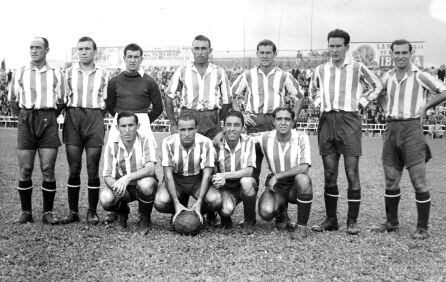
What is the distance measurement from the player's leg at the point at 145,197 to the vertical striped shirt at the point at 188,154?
0.78ft

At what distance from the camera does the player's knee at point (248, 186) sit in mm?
5059

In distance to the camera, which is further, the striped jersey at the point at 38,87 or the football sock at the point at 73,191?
the football sock at the point at 73,191

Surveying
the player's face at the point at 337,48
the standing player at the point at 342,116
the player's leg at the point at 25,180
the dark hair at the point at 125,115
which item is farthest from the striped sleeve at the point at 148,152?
the player's face at the point at 337,48

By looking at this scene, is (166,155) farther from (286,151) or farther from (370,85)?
(370,85)

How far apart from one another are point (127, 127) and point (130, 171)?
46 cm

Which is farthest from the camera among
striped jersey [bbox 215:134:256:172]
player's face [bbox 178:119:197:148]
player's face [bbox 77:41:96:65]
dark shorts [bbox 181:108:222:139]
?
dark shorts [bbox 181:108:222:139]

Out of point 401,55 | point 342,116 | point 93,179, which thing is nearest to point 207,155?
point 93,179

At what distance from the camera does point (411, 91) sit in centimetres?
506

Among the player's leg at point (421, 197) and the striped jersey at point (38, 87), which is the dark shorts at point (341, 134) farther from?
the striped jersey at point (38, 87)

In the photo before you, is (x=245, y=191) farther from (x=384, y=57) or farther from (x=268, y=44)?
(x=384, y=57)

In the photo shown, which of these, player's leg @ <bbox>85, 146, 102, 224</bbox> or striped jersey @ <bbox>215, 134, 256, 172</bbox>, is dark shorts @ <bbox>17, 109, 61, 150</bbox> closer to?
Answer: player's leg @ <bbox>85, 146, 102, 224</bbox>

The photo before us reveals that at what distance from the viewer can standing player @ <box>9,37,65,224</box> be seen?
5230 millimetres

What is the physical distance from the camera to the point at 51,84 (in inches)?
208

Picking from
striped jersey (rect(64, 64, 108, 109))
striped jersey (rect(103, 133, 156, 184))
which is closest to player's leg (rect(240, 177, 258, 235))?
striped jersey (rect(103, 133, 156, 184))
